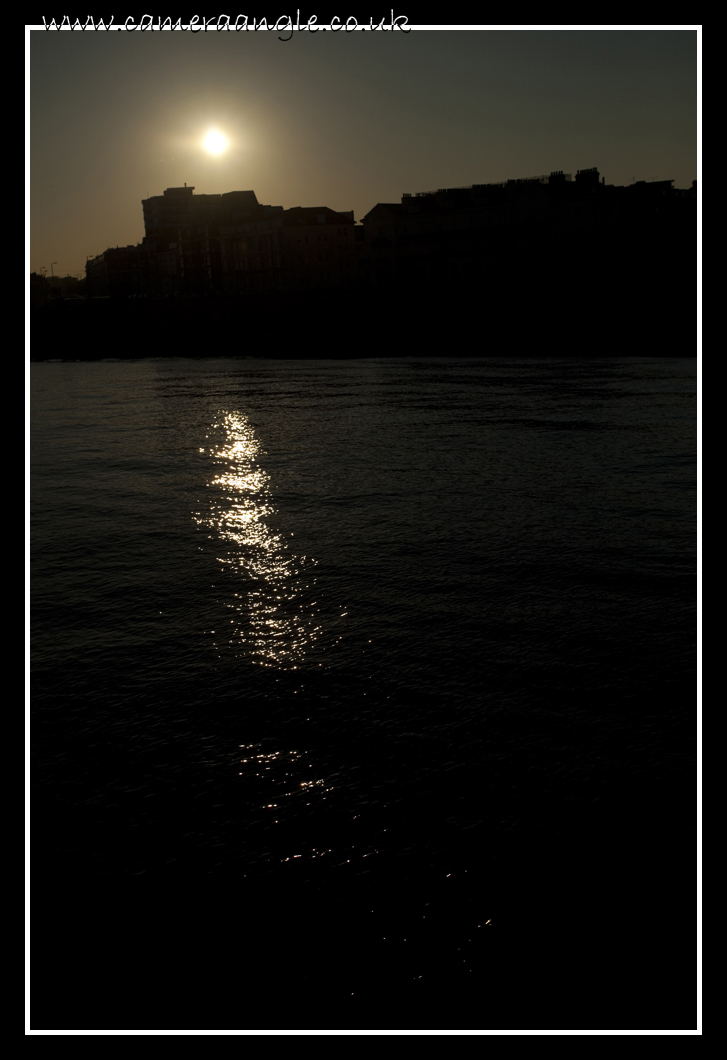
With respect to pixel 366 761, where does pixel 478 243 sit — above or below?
above

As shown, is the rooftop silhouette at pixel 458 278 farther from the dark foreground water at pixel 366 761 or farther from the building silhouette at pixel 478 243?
the dark foreground water at pixel 366 761

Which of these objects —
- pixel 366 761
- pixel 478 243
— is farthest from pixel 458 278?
pixel 366 761

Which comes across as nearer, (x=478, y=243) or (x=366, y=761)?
(x=366, y=761)

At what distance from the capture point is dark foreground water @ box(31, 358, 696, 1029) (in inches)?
249

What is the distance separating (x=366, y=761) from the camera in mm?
8664

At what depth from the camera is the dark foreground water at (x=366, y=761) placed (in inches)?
249

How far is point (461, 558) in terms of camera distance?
15.0 m

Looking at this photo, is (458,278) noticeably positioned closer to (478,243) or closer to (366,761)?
(478,243)

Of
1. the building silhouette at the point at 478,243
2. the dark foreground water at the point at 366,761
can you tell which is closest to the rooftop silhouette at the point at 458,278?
the building silhouette at the point at 478,243

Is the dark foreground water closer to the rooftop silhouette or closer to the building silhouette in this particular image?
the rooftop silhouette

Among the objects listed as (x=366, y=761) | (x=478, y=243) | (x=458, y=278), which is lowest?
(x=366, y=761)

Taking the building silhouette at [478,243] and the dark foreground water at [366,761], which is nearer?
the dark foreground water at [366,761]

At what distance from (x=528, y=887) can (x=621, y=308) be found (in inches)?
2651
